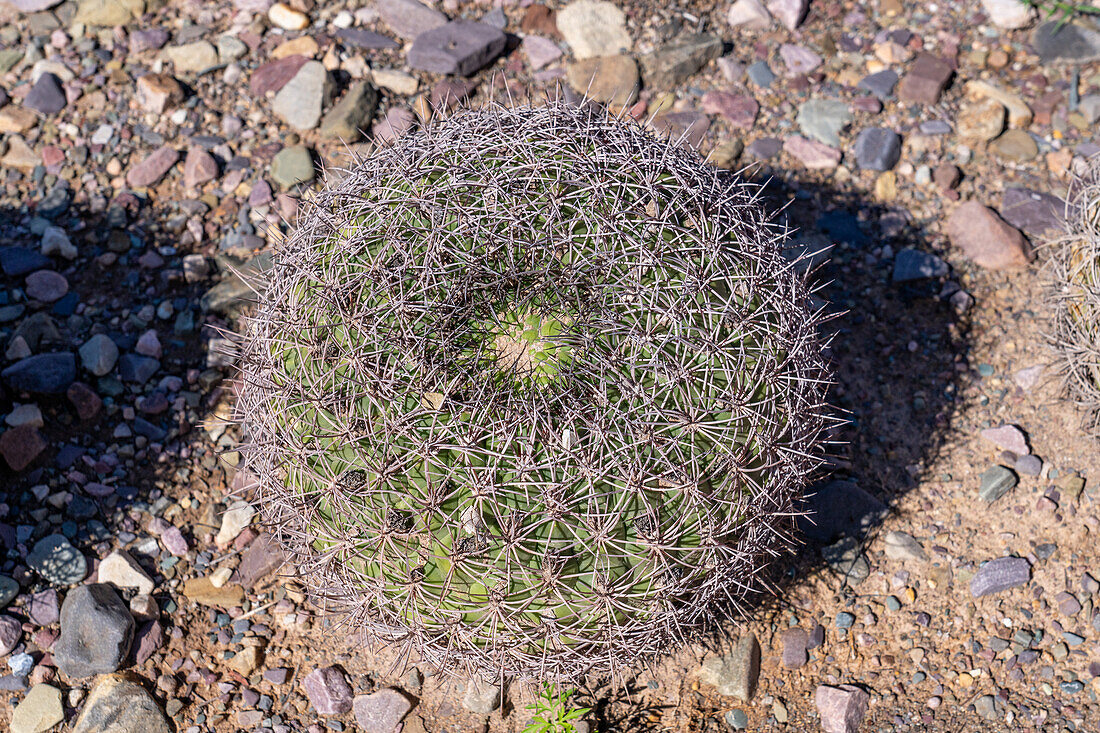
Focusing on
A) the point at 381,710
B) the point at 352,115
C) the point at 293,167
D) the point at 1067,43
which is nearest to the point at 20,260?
the point at 293,167

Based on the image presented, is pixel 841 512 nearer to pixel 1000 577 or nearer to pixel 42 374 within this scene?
pixel 1000 577

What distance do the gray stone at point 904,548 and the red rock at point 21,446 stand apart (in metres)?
3.93

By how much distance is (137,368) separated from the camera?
4.58m

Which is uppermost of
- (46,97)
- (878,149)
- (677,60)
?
(677,60)

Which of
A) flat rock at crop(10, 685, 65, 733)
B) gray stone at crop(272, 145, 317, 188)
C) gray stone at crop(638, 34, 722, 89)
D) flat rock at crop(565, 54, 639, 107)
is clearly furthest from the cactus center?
gray stone at crop(638, 34, 722, 89)

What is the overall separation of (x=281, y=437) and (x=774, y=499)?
1.67m

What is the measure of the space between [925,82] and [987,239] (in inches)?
48.5

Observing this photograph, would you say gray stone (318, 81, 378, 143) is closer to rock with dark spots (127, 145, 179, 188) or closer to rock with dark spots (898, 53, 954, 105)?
rock with dark spots (127, 145, 179, 188)

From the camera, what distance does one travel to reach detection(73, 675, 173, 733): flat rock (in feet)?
11.5

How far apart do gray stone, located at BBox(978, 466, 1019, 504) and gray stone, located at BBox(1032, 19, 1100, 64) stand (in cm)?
312

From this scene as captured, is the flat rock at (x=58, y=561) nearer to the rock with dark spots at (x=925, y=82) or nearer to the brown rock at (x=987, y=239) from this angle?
the brown rock at (x=987, y=239)

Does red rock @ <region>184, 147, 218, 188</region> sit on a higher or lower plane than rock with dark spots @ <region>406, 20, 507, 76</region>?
lower

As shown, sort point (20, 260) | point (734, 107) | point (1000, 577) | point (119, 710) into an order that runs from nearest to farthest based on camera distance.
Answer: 1. point (119, 710)
2. point (1000, 577)
3. point (20, 260)
4. point (734, 107)

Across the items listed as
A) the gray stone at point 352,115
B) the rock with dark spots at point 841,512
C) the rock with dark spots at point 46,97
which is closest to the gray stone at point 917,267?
the rock with dark spots at point 841,512
